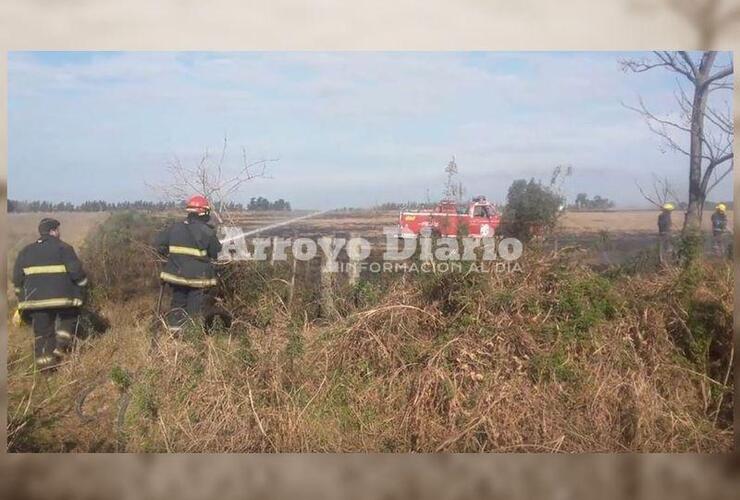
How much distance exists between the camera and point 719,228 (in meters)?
4.39

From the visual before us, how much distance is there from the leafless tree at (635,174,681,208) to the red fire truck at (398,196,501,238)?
93 centimetres

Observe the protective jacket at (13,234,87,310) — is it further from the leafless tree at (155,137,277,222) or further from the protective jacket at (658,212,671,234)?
the protective jacket at (658,212,671,234)

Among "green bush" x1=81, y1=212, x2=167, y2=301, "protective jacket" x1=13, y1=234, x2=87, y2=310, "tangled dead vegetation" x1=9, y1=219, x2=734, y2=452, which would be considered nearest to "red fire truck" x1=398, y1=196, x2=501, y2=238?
"tangled dead vegetation" x1=9, y1=219, x2=734, y2=452

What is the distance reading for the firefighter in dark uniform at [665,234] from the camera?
14.5ft

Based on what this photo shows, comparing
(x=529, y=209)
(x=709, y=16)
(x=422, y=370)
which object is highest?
(x=709, y=16)

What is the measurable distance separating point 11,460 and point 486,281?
10.0 ft

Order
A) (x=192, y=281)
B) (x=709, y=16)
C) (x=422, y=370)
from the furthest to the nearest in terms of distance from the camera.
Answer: (x=192, y=281) < (x=422, y=370) < (x=709, y=16)

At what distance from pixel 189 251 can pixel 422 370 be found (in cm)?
164

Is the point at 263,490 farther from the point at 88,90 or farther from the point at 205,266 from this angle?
the point at 88,90

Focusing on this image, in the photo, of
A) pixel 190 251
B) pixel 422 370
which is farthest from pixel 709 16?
pixel 190 251

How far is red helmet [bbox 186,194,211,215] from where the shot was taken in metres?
4.36

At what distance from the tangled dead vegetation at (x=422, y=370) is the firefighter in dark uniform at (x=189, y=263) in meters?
0.13

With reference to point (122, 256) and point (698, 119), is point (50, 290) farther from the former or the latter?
point (698, 119)

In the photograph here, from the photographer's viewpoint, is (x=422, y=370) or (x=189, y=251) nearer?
(x=422, y=370)
